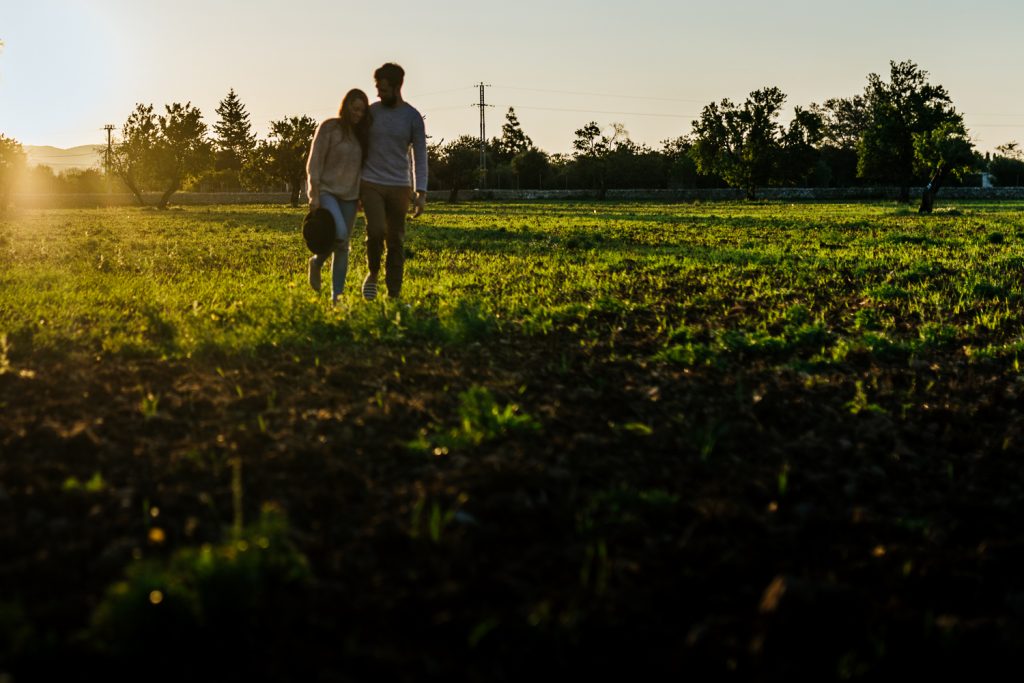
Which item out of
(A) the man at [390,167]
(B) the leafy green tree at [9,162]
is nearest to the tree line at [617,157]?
(B) the leafy green tree at [9,162]

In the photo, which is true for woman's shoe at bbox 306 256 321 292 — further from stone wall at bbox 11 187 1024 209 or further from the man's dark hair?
stone wall at bbox 11 187 1024 209

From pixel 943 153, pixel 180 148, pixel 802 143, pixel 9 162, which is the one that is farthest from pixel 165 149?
pixel 802 143

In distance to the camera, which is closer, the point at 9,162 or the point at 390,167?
the point at 390,167

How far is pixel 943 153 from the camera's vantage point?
137 ft

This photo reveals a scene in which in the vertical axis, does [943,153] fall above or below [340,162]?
above

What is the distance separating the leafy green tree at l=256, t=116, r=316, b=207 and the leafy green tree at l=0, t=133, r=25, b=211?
28.1 metres

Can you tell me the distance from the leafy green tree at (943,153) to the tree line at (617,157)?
892 millimetres

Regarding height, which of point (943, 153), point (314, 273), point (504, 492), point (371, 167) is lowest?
point (504, 492)

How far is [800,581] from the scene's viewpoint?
10.0ft

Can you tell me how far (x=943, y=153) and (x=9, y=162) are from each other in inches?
2154

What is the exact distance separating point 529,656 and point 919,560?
78.2 inches

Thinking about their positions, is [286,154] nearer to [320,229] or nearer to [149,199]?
[149,199]

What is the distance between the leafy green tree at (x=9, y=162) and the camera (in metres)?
44.9

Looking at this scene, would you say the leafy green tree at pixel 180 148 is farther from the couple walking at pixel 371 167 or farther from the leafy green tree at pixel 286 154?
the couple walking at pixel 371 167
